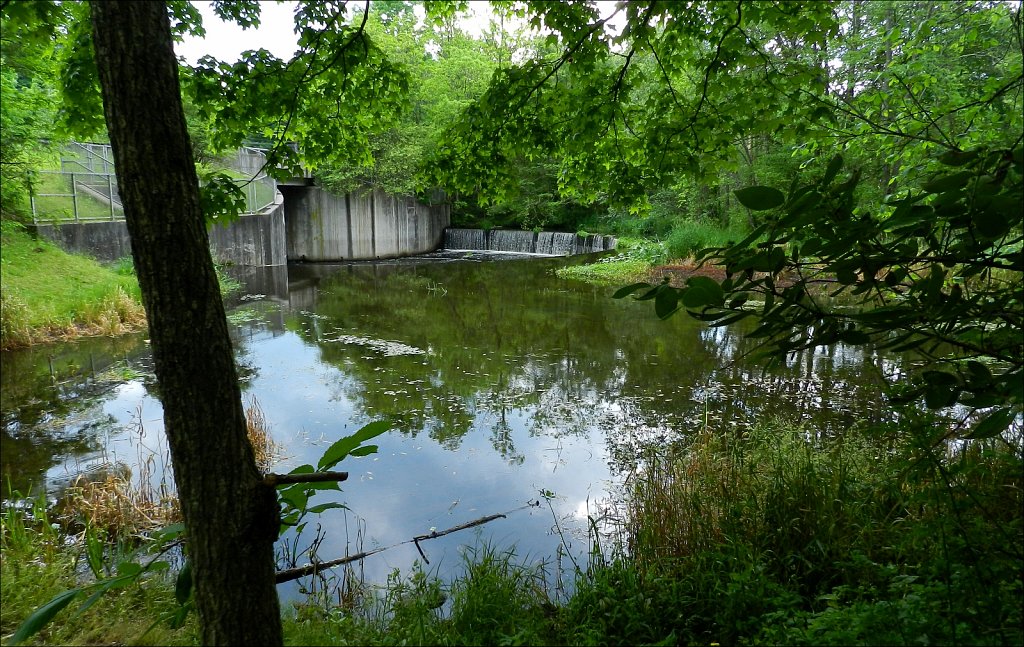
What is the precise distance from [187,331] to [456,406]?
6.49m

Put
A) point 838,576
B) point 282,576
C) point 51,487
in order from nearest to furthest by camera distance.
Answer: point 282,576
point 838,576
point 51,487

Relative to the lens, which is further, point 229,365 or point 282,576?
point 282,576

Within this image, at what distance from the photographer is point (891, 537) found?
3430 mm

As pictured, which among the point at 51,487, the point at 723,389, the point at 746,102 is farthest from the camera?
the point at 723,389

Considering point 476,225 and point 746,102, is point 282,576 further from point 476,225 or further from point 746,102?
point 476,225

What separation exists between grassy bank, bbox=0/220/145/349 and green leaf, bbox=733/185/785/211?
11.6 meters

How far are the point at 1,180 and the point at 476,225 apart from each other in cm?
2226

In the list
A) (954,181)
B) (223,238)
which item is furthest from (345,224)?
(954,181)

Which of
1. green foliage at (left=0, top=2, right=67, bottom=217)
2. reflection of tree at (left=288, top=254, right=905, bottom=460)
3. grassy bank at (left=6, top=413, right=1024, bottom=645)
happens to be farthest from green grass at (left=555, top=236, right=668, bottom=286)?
grassy bank at (left=6, top=413, right=1024, bottom=645)

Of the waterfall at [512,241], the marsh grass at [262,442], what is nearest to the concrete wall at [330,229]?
the waterfall at [512,241]

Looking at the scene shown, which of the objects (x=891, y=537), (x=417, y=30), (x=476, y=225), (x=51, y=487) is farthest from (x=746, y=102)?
(x=417, y=30)

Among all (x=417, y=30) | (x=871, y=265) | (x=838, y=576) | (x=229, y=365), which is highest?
(x=417, y=30)

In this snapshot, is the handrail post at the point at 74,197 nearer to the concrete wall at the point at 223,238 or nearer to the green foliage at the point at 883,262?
the concrete wall at the point at 223,238

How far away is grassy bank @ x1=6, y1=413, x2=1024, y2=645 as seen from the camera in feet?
7.34
